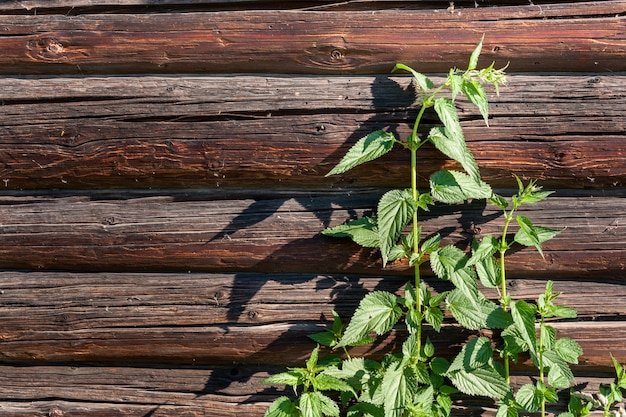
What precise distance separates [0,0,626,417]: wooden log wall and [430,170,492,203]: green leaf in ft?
0.41

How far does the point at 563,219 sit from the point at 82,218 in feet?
6.21

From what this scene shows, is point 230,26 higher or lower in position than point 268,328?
higher

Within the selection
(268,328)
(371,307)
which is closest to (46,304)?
(268,328)

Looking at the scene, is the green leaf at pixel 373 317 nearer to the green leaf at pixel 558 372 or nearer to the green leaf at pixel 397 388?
the green leaf at pixel 397 388

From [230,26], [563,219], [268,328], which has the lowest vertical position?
[268,328]

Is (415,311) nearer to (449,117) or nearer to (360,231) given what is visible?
(360,231)

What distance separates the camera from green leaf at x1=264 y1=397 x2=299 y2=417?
2.14 meters

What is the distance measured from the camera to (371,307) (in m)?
2.14

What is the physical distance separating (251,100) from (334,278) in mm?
770

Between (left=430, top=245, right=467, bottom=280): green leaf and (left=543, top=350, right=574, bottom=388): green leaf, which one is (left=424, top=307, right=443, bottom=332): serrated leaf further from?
(left=543, top=350, right=574, bottom=388): green leaf

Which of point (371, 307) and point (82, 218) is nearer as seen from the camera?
point (371, 307)

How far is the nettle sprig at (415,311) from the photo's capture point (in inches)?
81.3

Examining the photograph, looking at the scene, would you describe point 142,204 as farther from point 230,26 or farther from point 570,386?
point 570,386

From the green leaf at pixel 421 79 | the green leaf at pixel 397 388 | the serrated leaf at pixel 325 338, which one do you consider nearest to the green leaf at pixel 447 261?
the green leaf at pixel 397 388
